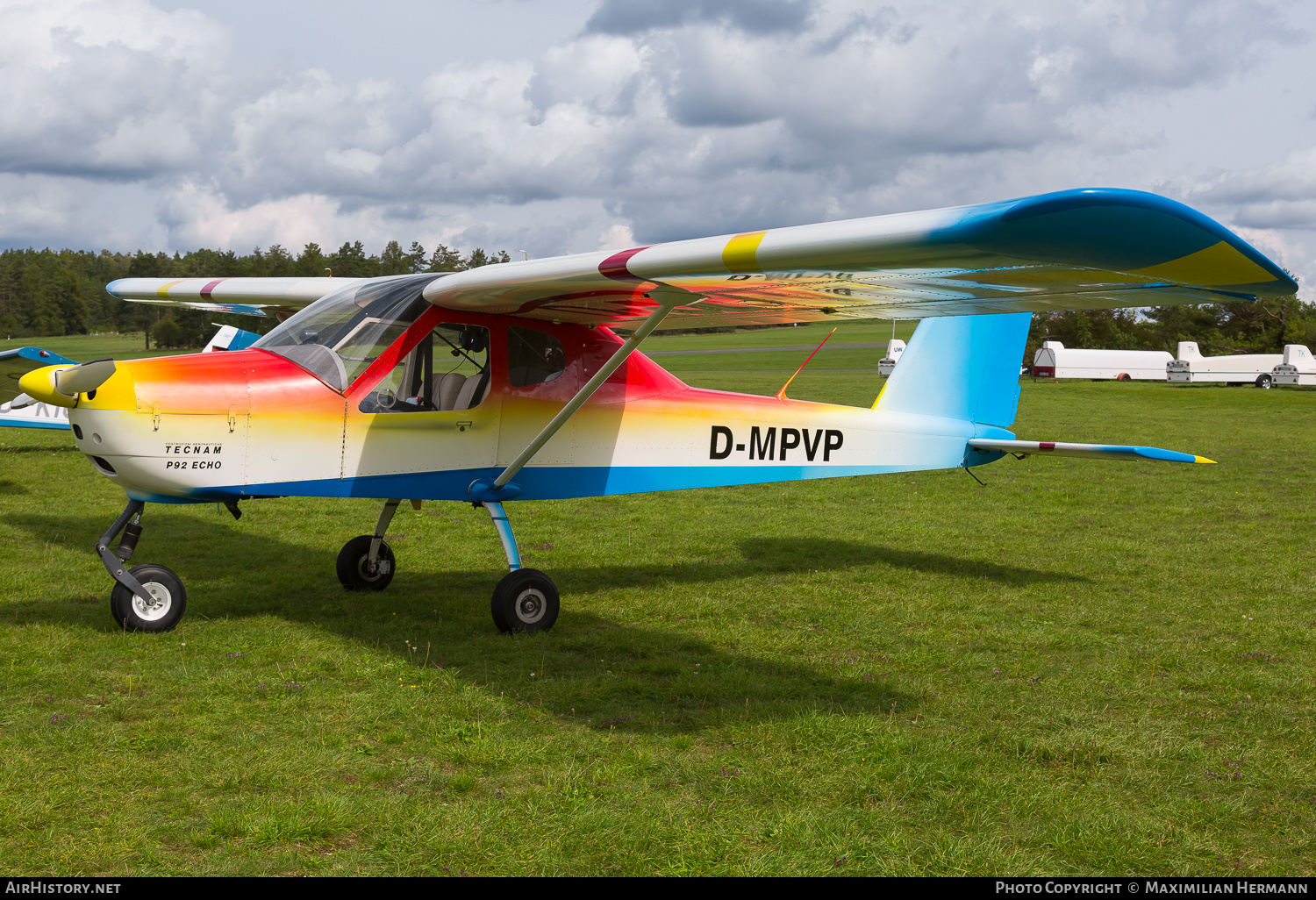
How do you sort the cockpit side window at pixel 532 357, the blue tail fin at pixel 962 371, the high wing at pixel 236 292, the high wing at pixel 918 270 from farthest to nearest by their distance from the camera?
the high wing at pixel 236 292 < the blue tail fin at pixel 962 371 < the cockpit side window at pixel 532 357 < the high wing at pixel 918 270

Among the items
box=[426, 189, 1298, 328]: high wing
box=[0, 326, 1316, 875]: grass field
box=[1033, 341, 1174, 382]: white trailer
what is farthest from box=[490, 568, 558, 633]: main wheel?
box=[1033, 341, 1174, 382]: white trailer

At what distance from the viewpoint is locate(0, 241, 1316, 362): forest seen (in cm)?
7338

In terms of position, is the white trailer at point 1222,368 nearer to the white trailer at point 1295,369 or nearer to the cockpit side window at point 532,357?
the white trailer at point 1295,369

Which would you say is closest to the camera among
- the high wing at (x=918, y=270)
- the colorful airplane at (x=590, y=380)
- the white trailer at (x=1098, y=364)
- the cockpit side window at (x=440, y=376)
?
the high wing at (x=918, y=270)

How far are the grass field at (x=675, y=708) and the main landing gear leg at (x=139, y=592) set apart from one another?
16cm

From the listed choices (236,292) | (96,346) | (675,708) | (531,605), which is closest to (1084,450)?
(675,708)

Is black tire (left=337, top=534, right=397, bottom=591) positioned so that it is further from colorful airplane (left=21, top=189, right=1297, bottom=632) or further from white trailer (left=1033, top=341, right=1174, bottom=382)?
white trailer (left=1033, top=341, right=1174, bottom=382)

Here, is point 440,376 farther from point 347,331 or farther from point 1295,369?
point 1295,369

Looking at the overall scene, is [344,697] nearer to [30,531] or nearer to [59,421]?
[30,531]

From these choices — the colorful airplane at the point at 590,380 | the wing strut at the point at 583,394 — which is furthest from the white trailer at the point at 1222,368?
the wing strut at the point at 583,394

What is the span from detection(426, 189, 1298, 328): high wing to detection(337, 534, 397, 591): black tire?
2467mm

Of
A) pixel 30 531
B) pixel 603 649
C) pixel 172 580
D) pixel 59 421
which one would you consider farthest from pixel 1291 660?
pixel 59 421

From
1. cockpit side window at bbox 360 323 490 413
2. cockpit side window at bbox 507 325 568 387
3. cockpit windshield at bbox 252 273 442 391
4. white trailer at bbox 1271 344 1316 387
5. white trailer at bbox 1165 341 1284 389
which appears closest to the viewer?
cockpit windshield at bbox 252 273 442 391

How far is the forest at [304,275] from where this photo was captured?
241ft
